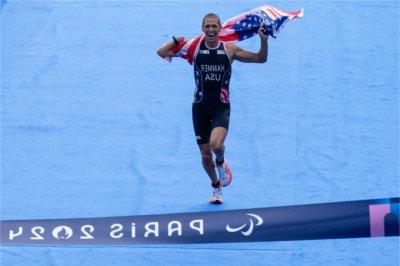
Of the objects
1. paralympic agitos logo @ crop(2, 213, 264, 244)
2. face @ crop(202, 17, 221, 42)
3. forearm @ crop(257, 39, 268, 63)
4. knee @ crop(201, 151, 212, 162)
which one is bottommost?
paralympic agitos logo @ crop(2, 213, 264, 244)

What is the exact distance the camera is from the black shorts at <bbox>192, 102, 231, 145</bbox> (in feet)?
28.4

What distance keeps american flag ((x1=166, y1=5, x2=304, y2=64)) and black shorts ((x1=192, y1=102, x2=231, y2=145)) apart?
48 cm

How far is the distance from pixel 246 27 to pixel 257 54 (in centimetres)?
53

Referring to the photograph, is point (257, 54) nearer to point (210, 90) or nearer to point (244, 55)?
point (244, 55)

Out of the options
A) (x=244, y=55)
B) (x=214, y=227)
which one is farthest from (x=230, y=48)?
(x=214, y=227)

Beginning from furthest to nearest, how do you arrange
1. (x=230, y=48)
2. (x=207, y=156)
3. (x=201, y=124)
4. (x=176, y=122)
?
(x=176, y=122) < (x=207, y=156) < (x=201, y=124) < (x=230, y=48)

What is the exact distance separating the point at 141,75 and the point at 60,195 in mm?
2723

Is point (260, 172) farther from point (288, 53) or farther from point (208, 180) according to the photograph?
point (288, 53)

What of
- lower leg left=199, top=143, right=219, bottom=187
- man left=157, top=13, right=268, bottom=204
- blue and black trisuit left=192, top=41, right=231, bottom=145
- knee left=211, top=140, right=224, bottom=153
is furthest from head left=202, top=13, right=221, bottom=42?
lower leg left=199, top=143, right=219, bottom=187

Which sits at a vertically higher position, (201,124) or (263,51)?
(263,51)

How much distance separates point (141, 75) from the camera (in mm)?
11727

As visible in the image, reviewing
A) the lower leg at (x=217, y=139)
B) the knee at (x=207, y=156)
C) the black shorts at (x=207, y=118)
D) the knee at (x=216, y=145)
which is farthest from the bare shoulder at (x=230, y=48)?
the knee at (x=207, y=156)

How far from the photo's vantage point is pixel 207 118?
28.9ft

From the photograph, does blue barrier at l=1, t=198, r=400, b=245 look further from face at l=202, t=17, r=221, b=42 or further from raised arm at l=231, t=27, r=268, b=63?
face at l=202, t=17, r=221, b=42
